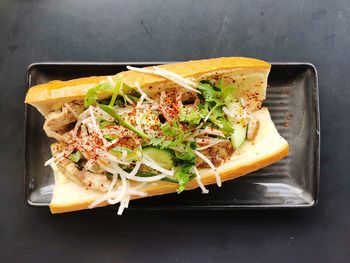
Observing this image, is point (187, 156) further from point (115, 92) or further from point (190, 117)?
point (115, 92)

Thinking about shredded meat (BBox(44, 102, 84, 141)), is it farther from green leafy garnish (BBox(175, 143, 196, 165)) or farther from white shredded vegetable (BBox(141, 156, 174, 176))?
green leafy garnish (BBox(175, 143, 196, 165))

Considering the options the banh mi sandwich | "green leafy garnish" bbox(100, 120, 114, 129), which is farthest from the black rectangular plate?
"green leafy garnish" bbox(100, 120, 114, 129)

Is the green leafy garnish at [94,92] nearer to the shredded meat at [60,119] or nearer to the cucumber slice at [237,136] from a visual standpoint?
the shredded meat at [60,119]

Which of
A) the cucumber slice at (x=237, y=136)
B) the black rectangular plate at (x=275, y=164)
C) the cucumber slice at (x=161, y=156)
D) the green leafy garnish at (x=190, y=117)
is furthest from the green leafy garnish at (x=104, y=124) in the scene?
the cucumber slice at (x=237, y=136)

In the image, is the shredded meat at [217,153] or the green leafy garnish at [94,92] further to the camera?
the shredded meat at [217,153]

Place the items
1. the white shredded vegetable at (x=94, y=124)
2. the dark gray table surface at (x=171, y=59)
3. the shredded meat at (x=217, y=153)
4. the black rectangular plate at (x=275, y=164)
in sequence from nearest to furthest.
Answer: the white shredded vegetable at (x=94, y=124)
the shredded meat at (x=217, y=153)
the black rectangular plate at (x=275, y=164)
the dark gray table surface at (x=171, y=59)
